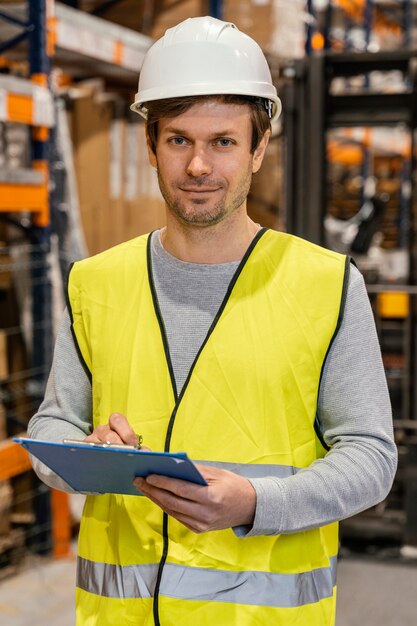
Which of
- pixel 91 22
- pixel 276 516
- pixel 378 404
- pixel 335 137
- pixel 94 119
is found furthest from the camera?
pixel 335 137

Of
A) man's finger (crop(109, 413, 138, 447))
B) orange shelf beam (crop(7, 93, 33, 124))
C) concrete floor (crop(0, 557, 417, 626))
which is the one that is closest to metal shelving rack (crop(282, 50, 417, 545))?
concrete floor (crop(0, 557, 417, 626))

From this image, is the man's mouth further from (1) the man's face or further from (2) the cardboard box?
(2) the cardboard box

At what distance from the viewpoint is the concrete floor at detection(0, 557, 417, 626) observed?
4.16 m

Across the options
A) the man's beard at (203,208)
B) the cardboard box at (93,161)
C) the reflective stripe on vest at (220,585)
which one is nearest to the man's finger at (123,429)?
the reflective stripe on vest at (220,585)

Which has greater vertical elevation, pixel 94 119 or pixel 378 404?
pixel 94 119

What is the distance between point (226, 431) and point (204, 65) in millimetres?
680

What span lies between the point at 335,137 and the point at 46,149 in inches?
167

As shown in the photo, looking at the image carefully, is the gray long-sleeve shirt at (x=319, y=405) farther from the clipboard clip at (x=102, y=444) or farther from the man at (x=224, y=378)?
the clipboard clip at (x=102, y=444)

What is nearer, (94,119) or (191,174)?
(191,174)

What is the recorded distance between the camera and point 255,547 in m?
1.74

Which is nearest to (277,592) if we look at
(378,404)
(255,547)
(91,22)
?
(255,547)

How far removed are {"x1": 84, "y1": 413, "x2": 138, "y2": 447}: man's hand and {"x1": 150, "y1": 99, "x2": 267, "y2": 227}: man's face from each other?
15.8 inches

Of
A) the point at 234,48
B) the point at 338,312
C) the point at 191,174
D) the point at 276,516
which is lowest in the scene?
the point at 276,516

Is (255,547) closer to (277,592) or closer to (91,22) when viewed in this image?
(277,592)
